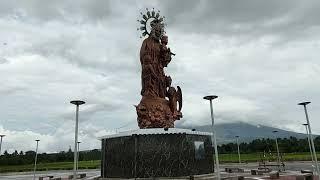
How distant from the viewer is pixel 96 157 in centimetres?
10388

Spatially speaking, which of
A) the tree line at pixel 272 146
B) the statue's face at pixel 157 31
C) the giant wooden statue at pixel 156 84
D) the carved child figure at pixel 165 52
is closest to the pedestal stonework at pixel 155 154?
the giant wooden statue at pixel 156 84

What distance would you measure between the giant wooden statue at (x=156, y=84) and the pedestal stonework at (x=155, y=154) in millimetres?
2830

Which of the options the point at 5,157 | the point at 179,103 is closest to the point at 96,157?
the point at 5,157

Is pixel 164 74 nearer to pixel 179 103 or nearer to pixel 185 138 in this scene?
pixel 179 103

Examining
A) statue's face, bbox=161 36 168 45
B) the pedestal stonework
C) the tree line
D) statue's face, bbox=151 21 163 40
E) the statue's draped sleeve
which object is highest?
statue's face, bbox=151 21 163 40

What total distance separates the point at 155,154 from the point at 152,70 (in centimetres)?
722

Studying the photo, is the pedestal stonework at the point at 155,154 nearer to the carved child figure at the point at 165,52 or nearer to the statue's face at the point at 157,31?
the carved child figure at the point at 165,52

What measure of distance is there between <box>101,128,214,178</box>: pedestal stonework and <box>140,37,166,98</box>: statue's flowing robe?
186 inches

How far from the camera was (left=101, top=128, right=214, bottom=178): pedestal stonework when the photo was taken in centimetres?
2245

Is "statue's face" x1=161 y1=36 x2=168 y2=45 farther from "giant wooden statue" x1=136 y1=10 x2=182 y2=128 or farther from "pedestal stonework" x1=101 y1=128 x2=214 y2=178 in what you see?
"pedestal stonework" x1=101 y1=128 x2=214 y2=178

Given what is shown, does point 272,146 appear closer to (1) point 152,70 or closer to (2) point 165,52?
(2) point 165,52

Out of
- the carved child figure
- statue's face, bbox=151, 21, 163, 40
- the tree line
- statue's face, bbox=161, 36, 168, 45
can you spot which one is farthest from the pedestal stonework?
the tree line

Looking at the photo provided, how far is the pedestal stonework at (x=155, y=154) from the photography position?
73.7ft

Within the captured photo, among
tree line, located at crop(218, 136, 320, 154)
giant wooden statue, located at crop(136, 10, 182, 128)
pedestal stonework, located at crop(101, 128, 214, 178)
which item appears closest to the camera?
pedestal stonework, located at crop(101, 128, 214, 178)
